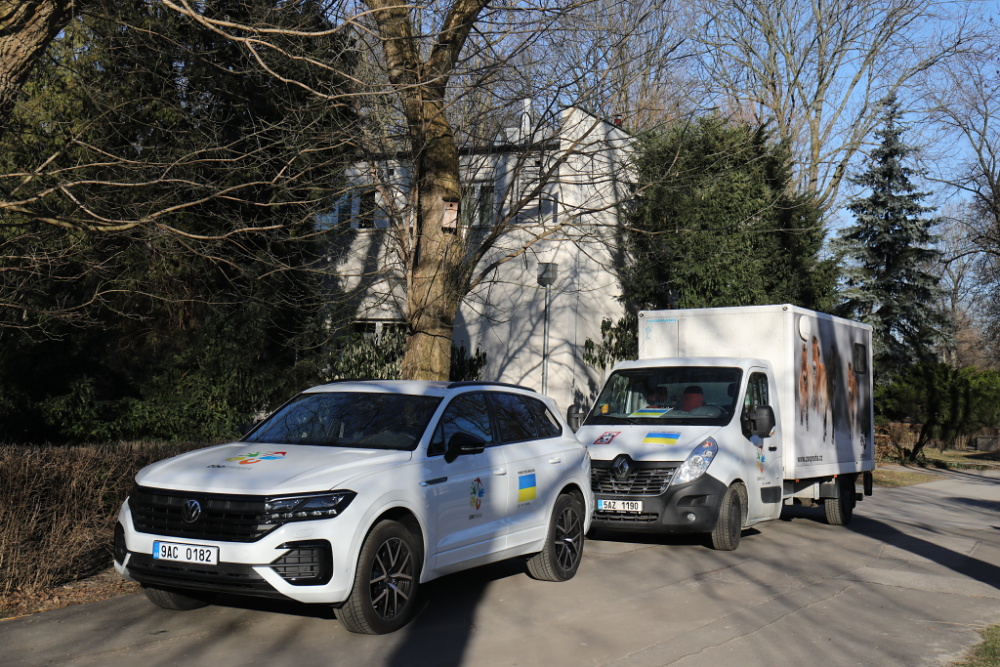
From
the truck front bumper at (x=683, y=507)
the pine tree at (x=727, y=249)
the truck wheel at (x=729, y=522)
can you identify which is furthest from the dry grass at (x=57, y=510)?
the pine tree at (x=727, y=249)

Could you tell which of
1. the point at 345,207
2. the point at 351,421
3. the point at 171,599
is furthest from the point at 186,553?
the point at 345,207

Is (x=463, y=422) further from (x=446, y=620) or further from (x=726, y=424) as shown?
(x=726, y=424)

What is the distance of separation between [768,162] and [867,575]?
48.1 feet

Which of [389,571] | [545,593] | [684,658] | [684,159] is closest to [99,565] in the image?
[389,571]

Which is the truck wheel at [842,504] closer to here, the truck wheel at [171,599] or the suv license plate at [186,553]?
the truck wheel at [171,599]

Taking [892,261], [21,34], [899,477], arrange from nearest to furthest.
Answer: [21,34] < [899,477] < [892,261]

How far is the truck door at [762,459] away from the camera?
36.8 feet

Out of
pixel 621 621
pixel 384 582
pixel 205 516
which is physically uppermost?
pixel 205 516

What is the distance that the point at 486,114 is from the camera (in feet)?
44.9

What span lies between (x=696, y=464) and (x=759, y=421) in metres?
1.01

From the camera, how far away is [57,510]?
7844 millimetres

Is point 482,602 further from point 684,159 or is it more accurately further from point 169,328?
point 169,328

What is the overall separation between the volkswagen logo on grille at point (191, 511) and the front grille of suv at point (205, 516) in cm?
2

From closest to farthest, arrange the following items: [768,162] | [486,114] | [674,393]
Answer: [674,393], [486,114], [768,162]
